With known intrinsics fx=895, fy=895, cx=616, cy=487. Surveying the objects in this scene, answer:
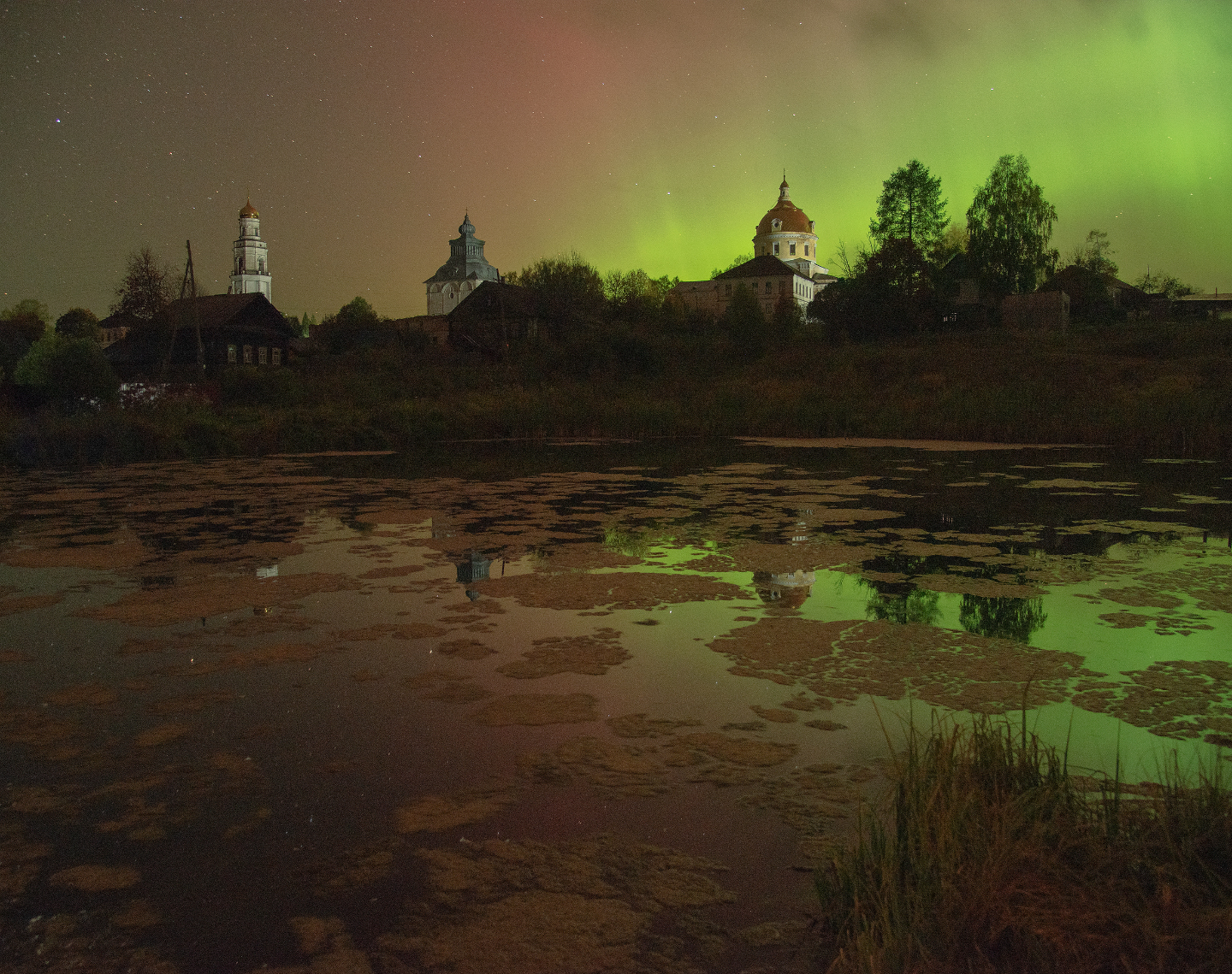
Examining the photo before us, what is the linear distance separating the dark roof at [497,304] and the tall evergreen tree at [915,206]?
942 inches

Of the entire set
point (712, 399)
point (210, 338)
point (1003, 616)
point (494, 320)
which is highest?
point (494, 320)

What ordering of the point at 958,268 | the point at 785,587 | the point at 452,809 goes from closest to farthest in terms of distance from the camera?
the point at 452,809 < the point at 785,587 < the point at 958,268

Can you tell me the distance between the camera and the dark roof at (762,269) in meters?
78.9

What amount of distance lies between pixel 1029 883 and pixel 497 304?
1983 inches

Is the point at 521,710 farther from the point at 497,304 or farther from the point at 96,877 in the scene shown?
the point at 497,304

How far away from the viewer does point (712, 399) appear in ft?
97.4

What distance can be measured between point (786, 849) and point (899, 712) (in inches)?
58.1

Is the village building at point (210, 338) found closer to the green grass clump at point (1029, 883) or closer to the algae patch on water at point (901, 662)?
the algae patch on water at point (901, 662)

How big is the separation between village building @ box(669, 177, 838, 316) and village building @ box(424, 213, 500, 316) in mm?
32889

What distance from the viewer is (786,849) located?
306 centimetres

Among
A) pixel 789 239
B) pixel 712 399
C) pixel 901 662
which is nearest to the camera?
pixel 901 662

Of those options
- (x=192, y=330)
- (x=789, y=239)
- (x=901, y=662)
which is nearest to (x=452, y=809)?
(x=901, y=662)

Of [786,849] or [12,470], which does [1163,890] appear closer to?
[786,849]

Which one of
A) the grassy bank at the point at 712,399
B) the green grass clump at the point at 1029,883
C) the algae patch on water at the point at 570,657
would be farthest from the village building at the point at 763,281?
the green grass clump at the point at 1029,883
